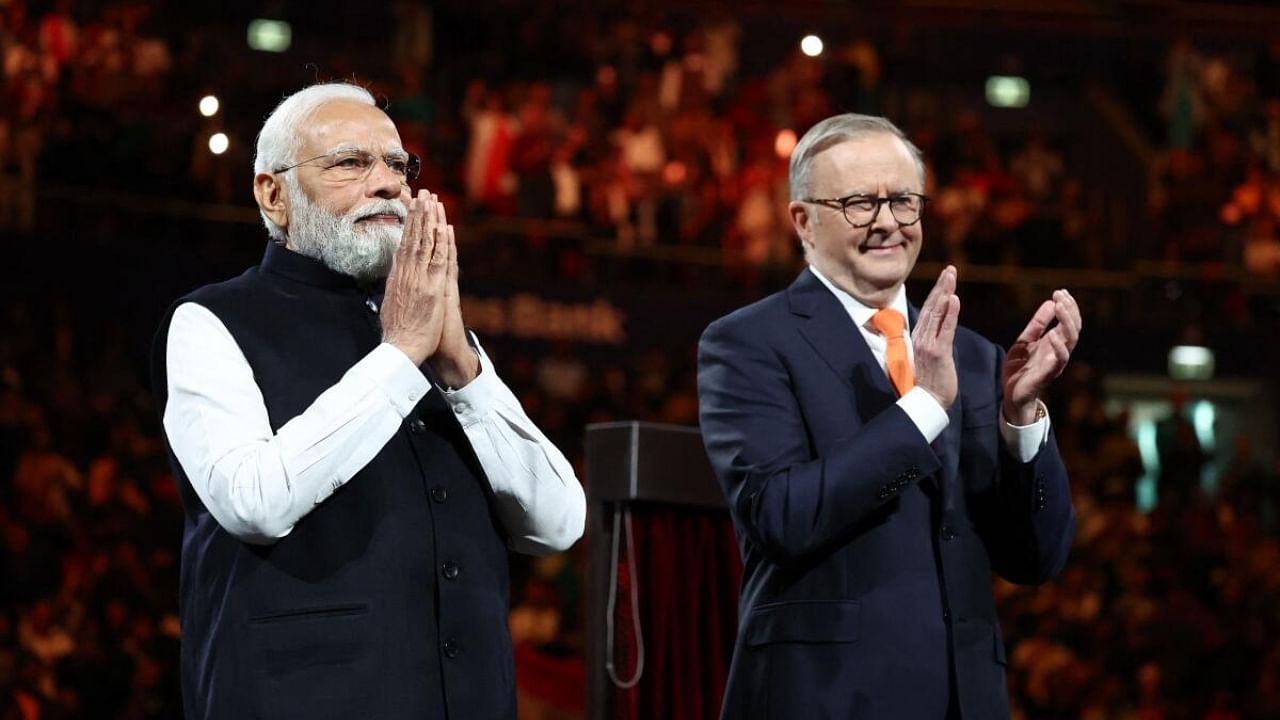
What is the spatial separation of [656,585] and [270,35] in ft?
40.8


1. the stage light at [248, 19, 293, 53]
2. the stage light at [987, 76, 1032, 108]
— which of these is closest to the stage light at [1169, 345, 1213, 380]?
the stage light at [987, 76, 1032, 108]

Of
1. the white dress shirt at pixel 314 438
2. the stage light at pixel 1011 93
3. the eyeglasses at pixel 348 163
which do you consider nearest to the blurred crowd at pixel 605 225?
the stage light at pixel 1011 93

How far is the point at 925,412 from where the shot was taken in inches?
110

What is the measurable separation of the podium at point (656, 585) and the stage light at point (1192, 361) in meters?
9.36

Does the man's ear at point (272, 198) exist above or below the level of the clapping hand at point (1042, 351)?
above

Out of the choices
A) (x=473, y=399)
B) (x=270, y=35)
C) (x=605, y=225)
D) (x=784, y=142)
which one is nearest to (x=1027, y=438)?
(x=473, y=399)

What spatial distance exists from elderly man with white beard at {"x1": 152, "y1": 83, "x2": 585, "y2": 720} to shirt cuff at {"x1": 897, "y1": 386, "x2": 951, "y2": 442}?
1.68ft

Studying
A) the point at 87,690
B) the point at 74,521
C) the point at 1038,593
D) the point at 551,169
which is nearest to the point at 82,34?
the point at 551,169

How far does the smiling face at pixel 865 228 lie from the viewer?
9.87 feet

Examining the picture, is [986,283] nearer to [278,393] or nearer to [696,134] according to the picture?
[696,134]

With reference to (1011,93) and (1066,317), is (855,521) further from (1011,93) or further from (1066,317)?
(1011,93)

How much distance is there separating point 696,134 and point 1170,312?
10.9 ft

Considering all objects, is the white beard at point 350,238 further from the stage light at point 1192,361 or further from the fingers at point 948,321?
the stage light at point 1192,361

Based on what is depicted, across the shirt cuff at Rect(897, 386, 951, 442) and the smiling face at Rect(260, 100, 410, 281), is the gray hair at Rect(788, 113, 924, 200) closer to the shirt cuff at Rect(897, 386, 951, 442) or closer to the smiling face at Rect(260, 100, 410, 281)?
the shirt cuff at Rect(897, 386, 951, 442)
